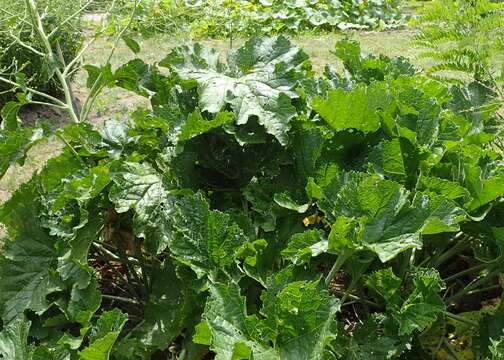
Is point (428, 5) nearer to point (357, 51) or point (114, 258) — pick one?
point (357, 51)

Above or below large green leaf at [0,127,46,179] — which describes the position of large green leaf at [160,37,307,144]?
above

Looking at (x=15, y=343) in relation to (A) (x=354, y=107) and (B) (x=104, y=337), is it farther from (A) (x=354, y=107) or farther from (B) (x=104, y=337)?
(A) (x=354, y=107)

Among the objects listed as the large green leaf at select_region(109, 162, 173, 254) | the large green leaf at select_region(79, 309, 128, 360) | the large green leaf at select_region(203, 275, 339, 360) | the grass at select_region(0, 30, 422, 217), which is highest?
the large green leaf at select_region(203, 275, 339, 360)

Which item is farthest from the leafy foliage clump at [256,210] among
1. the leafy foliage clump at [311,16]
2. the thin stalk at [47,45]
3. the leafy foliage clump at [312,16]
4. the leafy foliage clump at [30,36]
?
the leafy foliage clump at [312,16]

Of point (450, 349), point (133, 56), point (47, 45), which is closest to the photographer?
point (450, 349)

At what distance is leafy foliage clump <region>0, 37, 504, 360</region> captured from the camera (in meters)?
1.61

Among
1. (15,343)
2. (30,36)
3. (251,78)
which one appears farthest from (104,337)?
(30,36)

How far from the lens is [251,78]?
1.98m

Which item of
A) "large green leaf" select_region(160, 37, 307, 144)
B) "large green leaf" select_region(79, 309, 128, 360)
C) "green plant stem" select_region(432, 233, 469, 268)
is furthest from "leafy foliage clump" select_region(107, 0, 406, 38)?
"large green leaf" select_region(79, 309, 128, 360)

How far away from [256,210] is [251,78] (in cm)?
42

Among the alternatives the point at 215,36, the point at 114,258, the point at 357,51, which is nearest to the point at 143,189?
the point at 114,258

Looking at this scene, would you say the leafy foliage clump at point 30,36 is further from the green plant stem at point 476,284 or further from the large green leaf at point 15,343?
the green plant stem at point 476,284

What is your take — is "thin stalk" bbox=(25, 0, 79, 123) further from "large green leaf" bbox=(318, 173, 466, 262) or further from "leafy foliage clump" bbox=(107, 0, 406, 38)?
"leafy foliage clump" bbox=(107, 0, 406, 38)

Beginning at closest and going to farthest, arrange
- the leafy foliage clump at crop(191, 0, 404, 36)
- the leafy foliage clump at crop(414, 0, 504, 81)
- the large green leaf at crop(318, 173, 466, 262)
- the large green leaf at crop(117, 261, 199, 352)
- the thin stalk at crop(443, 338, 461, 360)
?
the large green leaf at crop(318, 173, 466, 262) < the large green leaf at crop(117, 261, 199, 352) < the thin stalk at crop(443, 338, 461, 360) < the leafy foliage clump at crop(414, 0, 504, 81) < the leafy foliage clump at crop(191, 0, 404, 36)
